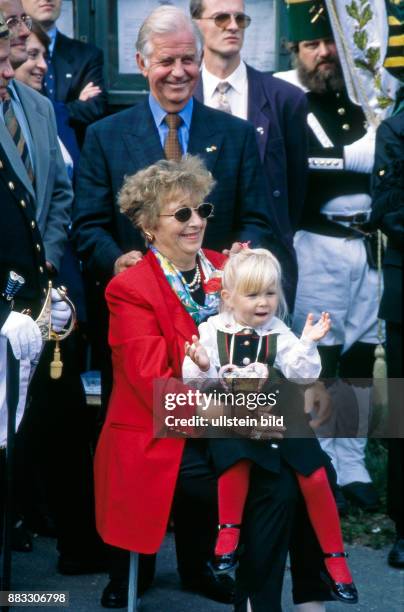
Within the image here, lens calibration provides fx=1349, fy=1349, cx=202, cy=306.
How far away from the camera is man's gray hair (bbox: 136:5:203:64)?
5.21 meters

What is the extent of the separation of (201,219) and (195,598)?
1.54 metres

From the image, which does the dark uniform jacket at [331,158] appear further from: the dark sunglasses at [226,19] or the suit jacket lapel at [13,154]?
the suit jacket lapel at [13,154]

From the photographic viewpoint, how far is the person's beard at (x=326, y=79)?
20.9 ft

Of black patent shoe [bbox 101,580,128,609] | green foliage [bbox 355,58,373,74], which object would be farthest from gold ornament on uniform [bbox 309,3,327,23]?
black patent shoe [bbox 101,580,128,609]

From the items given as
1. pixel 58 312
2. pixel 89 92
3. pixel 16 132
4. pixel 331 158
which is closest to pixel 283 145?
pixel 331 158

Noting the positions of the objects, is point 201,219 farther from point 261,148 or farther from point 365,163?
point 365,163

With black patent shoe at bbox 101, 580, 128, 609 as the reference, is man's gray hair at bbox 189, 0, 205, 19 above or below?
above

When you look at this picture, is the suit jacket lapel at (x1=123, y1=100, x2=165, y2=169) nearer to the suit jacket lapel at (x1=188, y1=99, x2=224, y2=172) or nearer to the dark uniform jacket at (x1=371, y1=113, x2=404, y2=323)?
the suit jacket lapel at (x1=188, y1=99, x2=224, y2=172)

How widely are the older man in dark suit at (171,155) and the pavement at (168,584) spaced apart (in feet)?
0.32

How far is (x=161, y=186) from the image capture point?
4.82m

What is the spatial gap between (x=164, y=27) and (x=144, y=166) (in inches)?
21.3

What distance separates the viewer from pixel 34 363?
4.79m

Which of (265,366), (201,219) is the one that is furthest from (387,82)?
(265,366)

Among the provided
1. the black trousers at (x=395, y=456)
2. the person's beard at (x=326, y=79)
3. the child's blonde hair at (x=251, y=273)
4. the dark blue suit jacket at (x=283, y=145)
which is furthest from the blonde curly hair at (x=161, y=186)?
the person's beard at (x=326, y=79)
